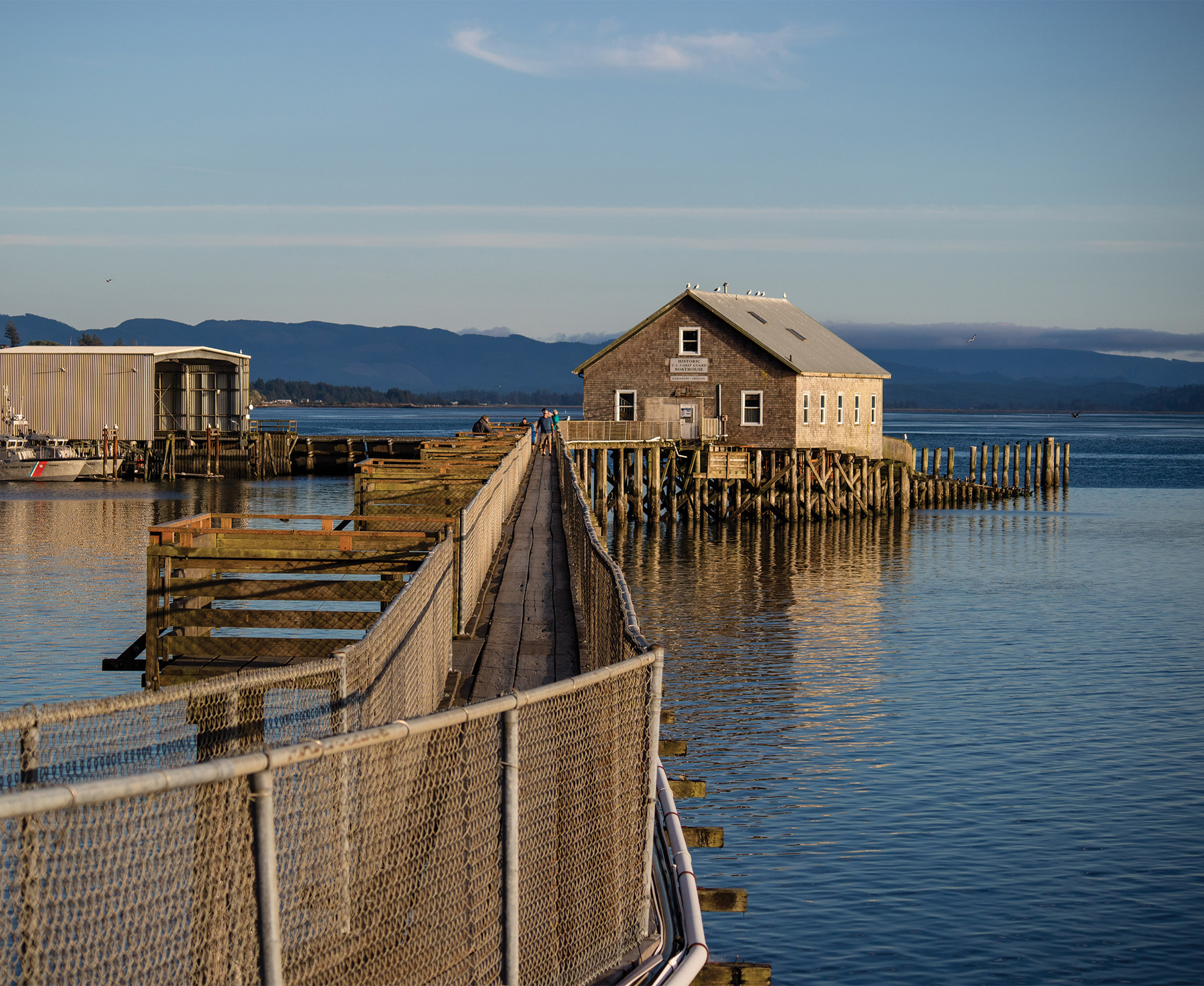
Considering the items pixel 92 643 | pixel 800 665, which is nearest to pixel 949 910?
pixel 800 665

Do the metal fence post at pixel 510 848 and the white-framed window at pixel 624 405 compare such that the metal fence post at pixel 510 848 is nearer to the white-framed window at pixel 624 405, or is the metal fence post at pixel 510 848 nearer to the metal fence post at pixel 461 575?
the metal fence post at pixel 461 575

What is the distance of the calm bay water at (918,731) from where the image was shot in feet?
40.7

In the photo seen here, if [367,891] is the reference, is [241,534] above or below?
above

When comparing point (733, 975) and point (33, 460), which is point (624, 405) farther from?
point (733, 975)

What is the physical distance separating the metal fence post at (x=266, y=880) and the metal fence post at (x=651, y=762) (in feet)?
8.63

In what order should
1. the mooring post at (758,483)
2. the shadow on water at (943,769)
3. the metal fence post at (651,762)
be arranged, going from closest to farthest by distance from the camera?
1. the metal fence post at (651,762)
2. the shadow on water at (943,769)
3. the mooring post at (758,483)

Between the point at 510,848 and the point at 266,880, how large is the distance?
137cm

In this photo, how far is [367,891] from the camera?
191 inches

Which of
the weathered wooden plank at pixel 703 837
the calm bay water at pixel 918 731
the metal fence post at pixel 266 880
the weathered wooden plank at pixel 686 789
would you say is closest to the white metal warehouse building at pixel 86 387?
the calm bay water at pixel 918 731

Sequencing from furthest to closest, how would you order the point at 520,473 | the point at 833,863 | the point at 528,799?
the point at 520,473
the point at 833,863
the point at 528,799

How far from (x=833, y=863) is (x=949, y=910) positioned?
1.50 m

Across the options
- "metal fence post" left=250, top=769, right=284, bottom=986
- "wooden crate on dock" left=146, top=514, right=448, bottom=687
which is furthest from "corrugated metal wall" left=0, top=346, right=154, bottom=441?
"metal fence post" left=250, top=769, right=284, bottom=986

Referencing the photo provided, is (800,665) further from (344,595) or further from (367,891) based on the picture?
(367,891)

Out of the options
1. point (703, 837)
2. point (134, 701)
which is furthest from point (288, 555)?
point (134, 701)
